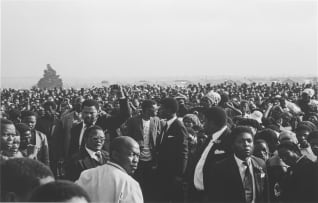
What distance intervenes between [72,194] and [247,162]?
8.29 feet

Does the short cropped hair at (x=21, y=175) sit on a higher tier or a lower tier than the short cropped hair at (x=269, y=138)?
higher

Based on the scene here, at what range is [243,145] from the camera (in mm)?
4137

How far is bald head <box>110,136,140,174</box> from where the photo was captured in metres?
3.65

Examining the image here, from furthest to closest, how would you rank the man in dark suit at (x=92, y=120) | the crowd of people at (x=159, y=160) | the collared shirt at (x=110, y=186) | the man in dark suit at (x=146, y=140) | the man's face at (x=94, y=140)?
the man in dark suit at (x=146, y=140) → the man in dark suit at (x=92, y=120) → the man's face at (x=94, y=140) → the collared shirt at (x=110, y=186) → the crowd of people at (x=159, y=160)

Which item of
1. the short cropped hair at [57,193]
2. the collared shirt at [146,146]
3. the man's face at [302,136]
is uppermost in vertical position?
the short cropped hair at [57,193]

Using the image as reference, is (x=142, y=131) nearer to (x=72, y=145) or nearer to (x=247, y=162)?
(x=72, y=145)

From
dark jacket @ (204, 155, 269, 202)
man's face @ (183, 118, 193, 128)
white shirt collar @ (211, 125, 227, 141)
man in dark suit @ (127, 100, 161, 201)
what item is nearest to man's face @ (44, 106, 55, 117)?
man's face @ (183, 118, 193, 128)

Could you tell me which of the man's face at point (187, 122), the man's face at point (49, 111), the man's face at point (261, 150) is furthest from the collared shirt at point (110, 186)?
the man's face at point (49, 111)

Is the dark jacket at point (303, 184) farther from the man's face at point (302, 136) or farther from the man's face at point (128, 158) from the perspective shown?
the man's face at point (302, 136)

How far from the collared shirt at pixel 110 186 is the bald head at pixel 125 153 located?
9.6 inches

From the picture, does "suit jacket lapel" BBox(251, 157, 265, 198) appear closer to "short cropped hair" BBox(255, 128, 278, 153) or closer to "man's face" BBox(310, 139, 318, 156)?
"man's face" BBox(310, 139, 318, 156)

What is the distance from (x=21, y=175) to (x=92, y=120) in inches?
160

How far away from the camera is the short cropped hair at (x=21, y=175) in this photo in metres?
2.17

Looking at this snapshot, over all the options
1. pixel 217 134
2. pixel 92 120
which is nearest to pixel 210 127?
pixel 217 134
